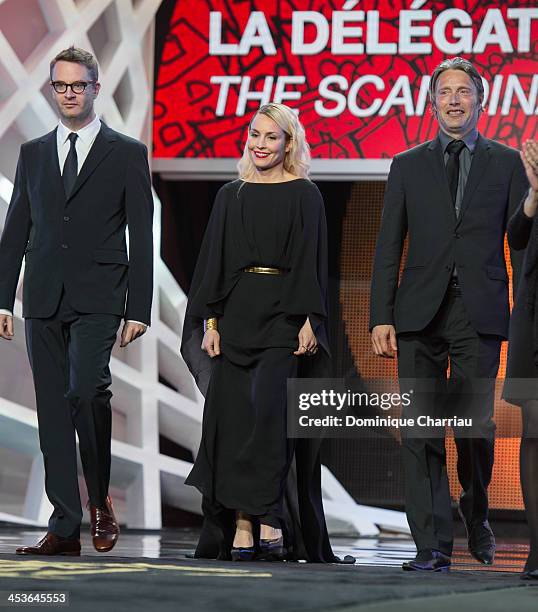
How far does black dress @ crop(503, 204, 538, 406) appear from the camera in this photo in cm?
312

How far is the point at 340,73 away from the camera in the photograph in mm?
7016

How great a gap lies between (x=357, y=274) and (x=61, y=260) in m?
3.69

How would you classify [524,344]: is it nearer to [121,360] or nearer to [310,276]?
[310,276]

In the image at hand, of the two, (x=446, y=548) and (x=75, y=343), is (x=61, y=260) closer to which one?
(x=75, y=343)

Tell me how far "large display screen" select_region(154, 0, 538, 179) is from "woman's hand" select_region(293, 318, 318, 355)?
325 centimetres

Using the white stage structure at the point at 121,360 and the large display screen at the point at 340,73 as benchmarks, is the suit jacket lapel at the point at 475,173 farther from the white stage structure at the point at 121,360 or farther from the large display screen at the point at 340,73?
the large display screen at the point at 340,73

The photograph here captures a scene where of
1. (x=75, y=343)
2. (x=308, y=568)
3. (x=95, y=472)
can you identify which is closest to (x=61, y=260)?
(x=75, y=343)

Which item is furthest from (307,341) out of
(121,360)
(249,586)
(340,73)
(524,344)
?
(340,73)

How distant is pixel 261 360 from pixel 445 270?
685 millimetres

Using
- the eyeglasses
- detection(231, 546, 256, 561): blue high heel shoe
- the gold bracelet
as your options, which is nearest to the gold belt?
the gold bracelet

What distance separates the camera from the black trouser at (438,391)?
3561 millimetres

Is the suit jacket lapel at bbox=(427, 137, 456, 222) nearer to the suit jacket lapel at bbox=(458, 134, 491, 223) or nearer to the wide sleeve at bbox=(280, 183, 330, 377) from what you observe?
the suit jacket lapel at bbox=(458, 134, 491, 223)

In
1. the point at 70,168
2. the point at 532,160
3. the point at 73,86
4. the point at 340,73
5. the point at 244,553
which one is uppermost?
the point at 340,73

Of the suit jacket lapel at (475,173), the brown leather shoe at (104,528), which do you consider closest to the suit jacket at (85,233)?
the brown leather shoe at (104,528)
